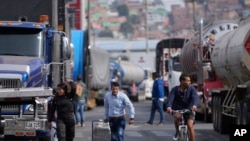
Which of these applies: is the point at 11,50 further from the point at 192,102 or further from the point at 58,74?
the point at 192,102

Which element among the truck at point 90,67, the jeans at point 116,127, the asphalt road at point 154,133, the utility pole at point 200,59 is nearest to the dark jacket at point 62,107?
the jeans at point 116,127

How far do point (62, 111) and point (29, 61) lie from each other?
2037mm

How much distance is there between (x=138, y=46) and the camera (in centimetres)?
14875

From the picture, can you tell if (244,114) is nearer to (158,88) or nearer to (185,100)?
(185,100)

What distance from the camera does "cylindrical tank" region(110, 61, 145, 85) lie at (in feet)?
209

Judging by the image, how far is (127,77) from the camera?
64.8 metres

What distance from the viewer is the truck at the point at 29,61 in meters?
16.5

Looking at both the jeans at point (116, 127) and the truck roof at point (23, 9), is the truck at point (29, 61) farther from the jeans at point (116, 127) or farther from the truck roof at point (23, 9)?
the jeans at point (116, 127)

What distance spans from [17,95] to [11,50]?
332cm

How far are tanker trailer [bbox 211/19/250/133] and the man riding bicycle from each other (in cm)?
191

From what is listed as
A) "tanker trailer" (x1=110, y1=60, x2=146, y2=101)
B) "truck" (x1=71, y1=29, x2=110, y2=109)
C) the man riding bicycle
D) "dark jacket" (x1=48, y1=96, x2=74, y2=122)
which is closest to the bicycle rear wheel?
the man riding bicycle

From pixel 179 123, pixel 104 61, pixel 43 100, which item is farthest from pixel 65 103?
pixel 104 61

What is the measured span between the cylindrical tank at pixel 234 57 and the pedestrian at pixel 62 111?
5.07 metres

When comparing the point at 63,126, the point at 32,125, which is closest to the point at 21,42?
the point at 63,126
